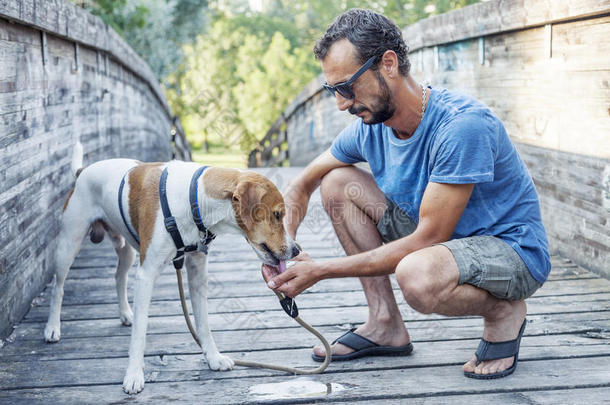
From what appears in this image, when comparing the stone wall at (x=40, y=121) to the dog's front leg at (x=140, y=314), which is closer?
the dog's front leg at (x=140, y=314)

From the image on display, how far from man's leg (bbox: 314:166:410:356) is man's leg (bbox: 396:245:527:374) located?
0.36 meters

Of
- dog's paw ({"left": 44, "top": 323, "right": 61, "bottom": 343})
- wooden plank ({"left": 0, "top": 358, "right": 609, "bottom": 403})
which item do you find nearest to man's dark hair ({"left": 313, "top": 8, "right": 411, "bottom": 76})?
wooden plank ({"left": 0, "top": 358, "right": 609, "bottom": 403})

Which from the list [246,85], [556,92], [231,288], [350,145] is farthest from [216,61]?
[350,145]

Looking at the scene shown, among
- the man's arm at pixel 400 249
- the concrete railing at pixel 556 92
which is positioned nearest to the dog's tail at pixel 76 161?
the man's arm at pixel 400 249

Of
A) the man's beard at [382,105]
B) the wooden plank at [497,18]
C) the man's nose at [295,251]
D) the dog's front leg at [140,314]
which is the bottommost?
the dog's front leg at [140,314]

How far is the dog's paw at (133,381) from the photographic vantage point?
7.91ft

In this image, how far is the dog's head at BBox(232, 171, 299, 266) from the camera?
243 centimetres

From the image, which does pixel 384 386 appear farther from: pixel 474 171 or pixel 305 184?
pixel 305 184

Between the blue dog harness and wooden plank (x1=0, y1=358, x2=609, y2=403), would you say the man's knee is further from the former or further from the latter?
the blue dog harness

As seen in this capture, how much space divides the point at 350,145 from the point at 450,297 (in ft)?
3.10

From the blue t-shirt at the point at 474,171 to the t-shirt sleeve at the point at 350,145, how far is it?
22 cm

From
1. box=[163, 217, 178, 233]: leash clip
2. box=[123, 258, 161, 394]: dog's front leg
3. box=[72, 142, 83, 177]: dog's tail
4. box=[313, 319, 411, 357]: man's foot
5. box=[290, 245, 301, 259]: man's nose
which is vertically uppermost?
box=[72, 142, 83, 177]: dog's tail

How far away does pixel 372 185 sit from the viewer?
3.02 meters

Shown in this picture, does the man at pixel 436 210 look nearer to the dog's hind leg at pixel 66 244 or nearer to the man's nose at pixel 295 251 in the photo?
the man's nose at pixel 295 251
